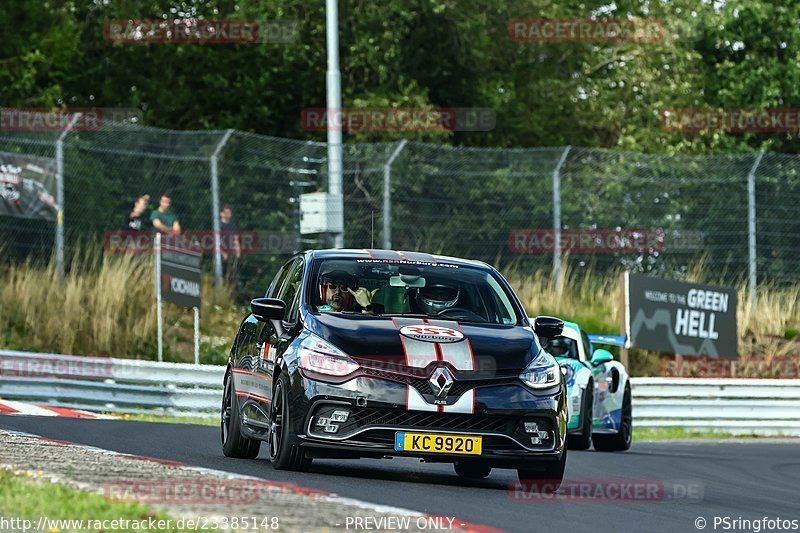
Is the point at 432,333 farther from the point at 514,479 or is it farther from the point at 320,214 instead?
the point at 320,214

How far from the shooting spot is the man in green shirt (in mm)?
25083

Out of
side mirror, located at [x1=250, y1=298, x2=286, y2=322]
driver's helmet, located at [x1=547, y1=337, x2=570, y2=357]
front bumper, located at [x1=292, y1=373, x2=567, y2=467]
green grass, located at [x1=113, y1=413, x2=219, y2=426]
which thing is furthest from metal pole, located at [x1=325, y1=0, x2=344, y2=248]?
front bumper, located at [x1=292, y1=373, x2=567, y2=467]

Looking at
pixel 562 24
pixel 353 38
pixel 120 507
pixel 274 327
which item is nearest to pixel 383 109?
pixel 353 38

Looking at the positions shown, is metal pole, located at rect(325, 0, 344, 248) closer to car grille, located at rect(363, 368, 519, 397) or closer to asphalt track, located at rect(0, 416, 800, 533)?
asphalt track, located at rect(0, 416, 800, 533)

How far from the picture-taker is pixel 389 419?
10.7 metres

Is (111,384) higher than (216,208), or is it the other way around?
(216,208)

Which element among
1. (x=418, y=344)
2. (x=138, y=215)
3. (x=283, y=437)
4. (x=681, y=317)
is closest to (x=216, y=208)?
(x=138, y=215)

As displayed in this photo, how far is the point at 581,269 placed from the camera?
27.4m

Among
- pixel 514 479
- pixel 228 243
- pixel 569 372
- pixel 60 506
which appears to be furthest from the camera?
pixel 228 243

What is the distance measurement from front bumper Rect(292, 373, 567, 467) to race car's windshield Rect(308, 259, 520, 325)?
2.96 ft

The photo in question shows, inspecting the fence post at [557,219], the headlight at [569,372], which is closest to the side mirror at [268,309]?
the headlight at [569,372]

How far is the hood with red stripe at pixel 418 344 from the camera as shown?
10.8 m

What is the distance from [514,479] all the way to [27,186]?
530 inches

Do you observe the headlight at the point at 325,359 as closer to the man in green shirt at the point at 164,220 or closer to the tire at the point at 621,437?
the tire at the point at 621,437
